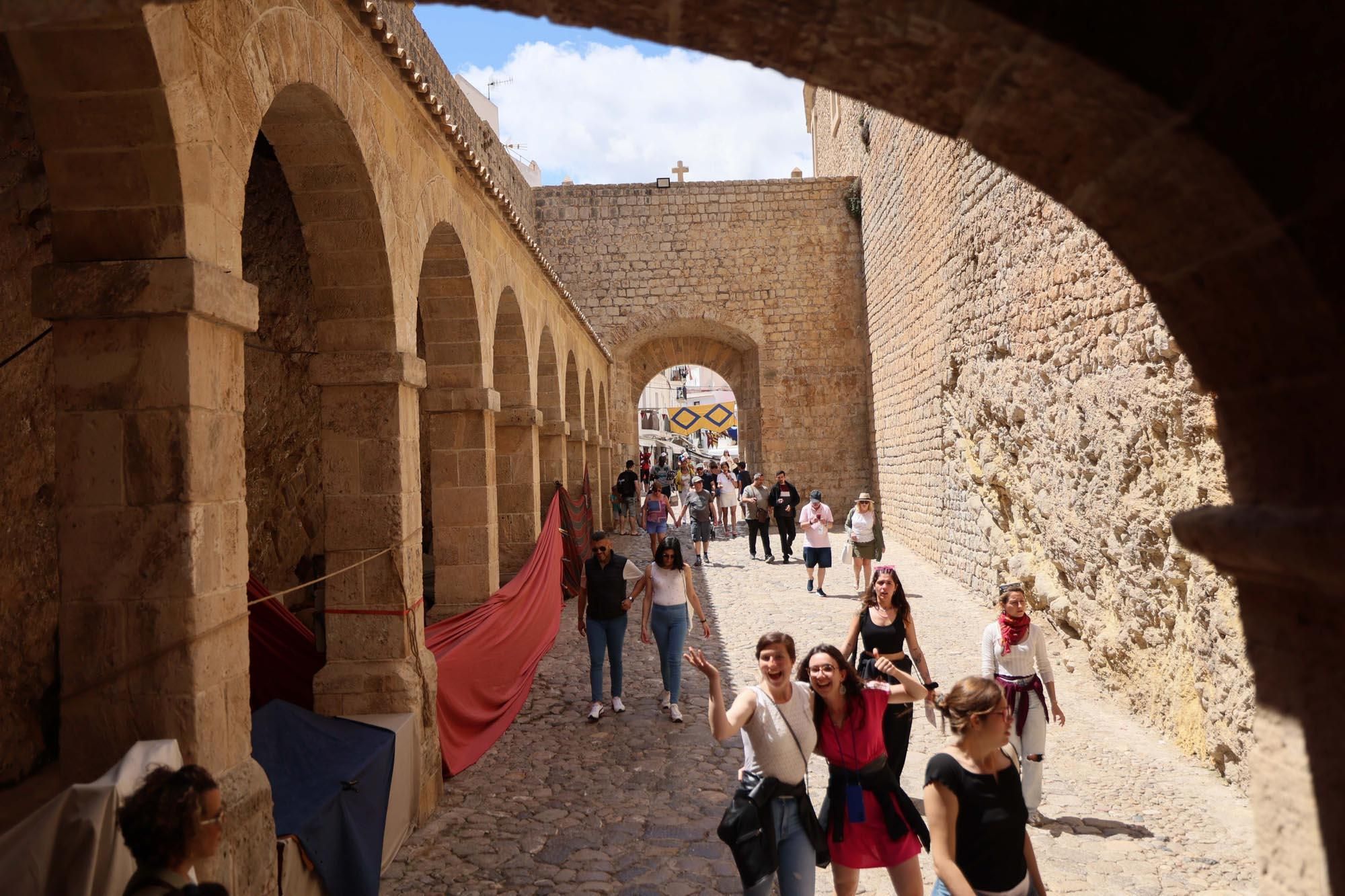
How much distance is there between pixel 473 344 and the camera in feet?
23.7

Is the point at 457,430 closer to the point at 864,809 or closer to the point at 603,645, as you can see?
the point at 603,645

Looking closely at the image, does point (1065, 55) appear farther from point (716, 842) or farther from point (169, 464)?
point (716, 842)

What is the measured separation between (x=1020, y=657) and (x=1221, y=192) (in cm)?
335

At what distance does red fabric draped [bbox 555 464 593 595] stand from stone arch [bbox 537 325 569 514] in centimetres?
33

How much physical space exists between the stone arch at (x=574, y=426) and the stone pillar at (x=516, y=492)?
355 centimetres

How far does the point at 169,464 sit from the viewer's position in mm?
2982

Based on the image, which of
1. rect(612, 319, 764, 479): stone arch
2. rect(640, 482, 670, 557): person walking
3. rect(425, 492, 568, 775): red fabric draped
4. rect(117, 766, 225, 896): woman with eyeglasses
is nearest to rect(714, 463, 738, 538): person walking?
rect(612, 319, 764, 479): stone arch

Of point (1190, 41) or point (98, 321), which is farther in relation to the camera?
point (98, 321)

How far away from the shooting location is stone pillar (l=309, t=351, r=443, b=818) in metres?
5.07

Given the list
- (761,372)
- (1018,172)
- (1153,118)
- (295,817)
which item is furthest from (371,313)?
(761,372)

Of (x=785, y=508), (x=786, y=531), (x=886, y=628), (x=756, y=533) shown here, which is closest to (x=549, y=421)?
(x=785, y=508)

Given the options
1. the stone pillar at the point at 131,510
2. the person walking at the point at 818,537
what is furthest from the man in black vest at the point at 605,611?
the person walking at the point at 818,537

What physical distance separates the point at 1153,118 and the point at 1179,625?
16.7ft

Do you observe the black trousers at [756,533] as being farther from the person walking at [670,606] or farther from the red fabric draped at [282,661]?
the red fabric draped at [282,661]
